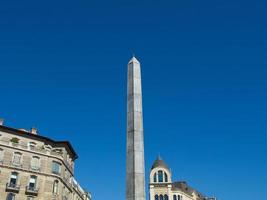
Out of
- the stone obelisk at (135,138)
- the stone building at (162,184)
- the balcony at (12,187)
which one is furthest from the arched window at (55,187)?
the stone obelisk at (135,138)

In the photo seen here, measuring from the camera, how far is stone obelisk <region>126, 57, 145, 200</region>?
2213 centimetres

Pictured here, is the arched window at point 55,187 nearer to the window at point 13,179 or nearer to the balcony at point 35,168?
the balcony at point 35,168

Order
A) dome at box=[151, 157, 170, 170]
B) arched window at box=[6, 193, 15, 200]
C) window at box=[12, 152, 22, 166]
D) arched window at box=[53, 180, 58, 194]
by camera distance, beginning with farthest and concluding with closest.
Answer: dome at box=[151, 157, 170, 170], arched window at box=[53, 180, 58, 194], window at box=[12, 152, 22, 166], arched window at box=[6, 193, 15, 200]

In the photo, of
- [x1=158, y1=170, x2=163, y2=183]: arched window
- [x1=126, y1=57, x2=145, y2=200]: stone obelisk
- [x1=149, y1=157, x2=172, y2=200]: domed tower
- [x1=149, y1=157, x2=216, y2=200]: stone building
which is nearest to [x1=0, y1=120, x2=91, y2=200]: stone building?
[x1=149, y1=157, x2=172, y2=200]: domed tower

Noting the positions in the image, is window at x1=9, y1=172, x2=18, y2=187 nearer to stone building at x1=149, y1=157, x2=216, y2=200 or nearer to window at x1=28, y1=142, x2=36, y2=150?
window at x1=28, y1=142, x2=36, y2=150

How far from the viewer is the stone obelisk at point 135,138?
2213 centimetres

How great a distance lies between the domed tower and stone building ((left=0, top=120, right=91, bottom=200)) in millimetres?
26137

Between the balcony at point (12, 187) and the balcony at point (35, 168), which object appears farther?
the balcony at point (35, 168)

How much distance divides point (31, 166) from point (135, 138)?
36.4 m

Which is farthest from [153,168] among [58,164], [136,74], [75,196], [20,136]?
[136,74]

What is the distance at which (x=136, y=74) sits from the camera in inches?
1037

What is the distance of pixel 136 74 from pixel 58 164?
36851mm

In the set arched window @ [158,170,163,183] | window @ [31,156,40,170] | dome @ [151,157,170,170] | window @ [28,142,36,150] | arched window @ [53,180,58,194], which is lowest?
arched window @ [53,180,58,194]

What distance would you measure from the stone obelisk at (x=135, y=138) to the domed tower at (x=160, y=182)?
5973 centimetres
